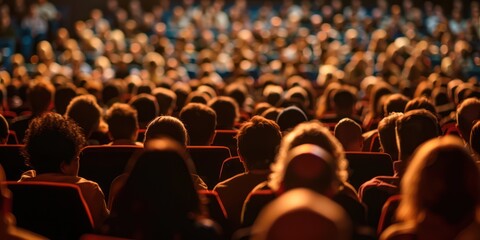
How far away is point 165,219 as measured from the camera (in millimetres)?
3539

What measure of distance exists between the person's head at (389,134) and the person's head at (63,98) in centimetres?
515

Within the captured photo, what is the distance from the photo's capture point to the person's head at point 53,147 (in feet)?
18.1

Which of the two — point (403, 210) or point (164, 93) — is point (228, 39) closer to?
point (164, 93)

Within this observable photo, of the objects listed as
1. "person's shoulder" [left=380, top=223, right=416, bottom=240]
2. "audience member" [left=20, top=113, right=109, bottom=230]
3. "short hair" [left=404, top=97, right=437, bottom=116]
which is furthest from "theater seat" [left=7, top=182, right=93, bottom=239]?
"short hair" [left=404, top=97, right=437, bottom=116]

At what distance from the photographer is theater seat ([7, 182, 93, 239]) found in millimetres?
4801

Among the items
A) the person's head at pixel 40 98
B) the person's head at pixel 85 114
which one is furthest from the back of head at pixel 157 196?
the person's head at pixel 40 98

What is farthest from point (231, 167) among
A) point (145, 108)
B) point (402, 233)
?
point (402, 233)

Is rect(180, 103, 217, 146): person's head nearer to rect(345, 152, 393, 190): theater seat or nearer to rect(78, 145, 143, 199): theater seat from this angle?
rect(78, 145, 143, 199): theater seat

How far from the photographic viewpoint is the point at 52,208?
4.83 metres

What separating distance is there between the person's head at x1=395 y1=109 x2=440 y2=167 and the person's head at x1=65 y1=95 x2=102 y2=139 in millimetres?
3320

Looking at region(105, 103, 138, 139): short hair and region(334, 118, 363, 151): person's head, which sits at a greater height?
region(105, 103, 138, 139): short hair

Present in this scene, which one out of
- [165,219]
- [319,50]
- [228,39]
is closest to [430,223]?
[165,219]

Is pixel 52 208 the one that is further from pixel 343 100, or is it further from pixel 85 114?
pixel 343 100

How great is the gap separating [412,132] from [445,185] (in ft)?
8.13
